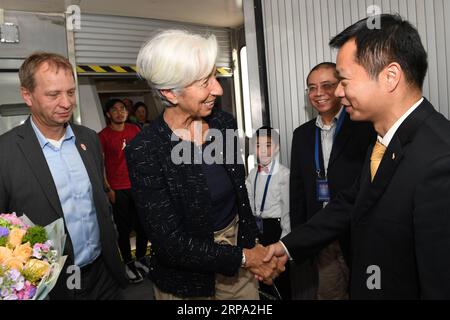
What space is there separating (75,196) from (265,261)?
3.37 feet

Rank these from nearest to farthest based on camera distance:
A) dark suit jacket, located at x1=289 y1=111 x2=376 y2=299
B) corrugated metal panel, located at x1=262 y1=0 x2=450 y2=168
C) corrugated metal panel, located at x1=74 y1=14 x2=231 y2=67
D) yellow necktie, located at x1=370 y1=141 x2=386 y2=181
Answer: yellow necktie, located at x1=370 y1=141 x2=386 y2=181
corrugated metal panel, located at x1=262 y1=0 x2=450 y2=168
dark suit jacket, located at x1=289 y1=111 x2=376 y2=299
corrugated metal panel, located at x1=74 y1=14 x2=231 y2=67

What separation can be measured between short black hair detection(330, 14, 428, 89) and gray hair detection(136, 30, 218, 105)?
2.03 ft

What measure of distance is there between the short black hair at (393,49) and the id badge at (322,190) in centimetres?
143

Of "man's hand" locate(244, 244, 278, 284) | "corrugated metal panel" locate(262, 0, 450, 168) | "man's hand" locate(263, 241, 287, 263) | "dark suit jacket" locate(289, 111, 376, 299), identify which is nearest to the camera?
"man's hand" locate(244, 244, 278, 284)

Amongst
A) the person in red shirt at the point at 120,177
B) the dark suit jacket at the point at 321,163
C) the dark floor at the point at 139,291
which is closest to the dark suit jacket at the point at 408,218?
the dark suit jacket at the point at 321,163

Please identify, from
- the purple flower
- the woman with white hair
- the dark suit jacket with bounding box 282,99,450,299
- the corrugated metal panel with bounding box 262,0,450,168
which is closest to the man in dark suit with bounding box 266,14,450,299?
the dark suit jacket with bounding box 282,99,450,299

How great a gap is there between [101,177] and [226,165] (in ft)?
2.68

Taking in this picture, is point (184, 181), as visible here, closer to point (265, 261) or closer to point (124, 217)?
point (265, 261)

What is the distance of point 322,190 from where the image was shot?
2.82 m

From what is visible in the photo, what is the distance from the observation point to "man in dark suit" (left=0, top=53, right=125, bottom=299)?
181 centimetres

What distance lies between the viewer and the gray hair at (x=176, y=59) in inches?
62.0

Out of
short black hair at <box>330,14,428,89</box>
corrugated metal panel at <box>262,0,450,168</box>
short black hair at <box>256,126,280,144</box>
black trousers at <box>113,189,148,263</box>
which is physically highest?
corrugated metal panel at <box>262,0,450,168</box>

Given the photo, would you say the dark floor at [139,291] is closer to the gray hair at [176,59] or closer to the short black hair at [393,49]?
the gray hair at [176,59]

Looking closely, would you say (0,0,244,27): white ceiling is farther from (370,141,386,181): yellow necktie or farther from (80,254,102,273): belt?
(370,141,386,181): yellow necktie
